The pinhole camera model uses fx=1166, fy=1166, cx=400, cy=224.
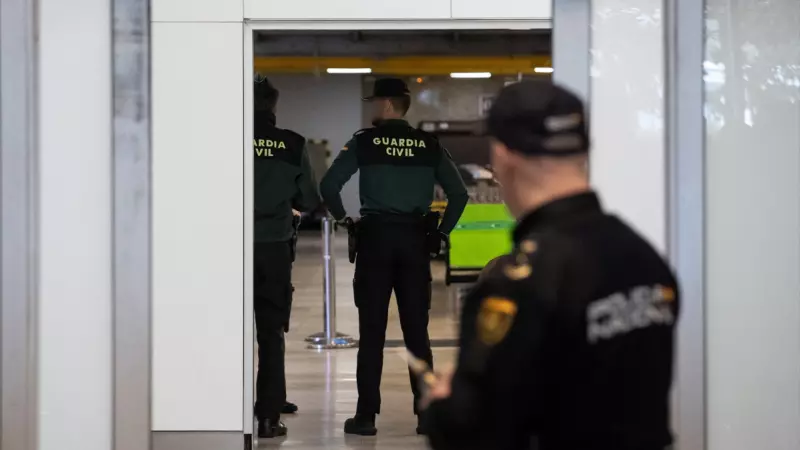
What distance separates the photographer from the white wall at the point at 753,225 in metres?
4.51

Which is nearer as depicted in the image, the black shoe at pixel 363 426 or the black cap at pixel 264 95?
the black cap at pixel 264 95

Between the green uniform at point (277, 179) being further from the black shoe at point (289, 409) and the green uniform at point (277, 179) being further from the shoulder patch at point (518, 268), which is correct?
the shoulder patch at point (518, 268)

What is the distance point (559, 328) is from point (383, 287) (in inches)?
146

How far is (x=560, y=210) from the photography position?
5.72 ft

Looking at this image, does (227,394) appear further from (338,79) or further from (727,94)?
(338,79)

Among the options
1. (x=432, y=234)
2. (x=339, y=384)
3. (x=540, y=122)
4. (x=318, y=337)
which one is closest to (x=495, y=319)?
(x=540, y=122)

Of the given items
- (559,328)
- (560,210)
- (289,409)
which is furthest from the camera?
(289,409)

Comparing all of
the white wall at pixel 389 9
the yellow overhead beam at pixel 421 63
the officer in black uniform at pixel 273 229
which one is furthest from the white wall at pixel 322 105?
the white wall at pixel 389 9

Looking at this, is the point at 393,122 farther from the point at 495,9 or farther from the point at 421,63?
the point at 421,63

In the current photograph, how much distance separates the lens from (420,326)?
538 centimetres

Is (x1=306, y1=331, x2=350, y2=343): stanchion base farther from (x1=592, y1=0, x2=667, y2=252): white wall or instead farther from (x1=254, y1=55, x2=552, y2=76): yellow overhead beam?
(x1=254, y1=55, x2=552, y2=76): yellow overhead beam

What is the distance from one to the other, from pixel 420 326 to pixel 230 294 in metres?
1.11

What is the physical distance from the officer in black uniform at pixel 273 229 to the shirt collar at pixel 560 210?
358 centimetres

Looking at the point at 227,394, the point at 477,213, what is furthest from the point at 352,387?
the point at 477,213
